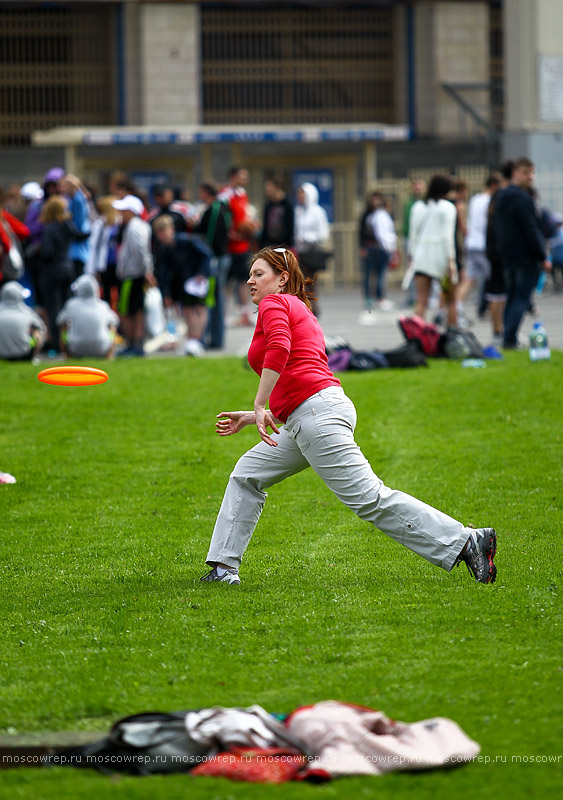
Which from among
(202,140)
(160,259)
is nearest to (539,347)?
(160,259)

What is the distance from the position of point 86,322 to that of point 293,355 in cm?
786

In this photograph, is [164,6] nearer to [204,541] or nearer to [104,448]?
[104,448]

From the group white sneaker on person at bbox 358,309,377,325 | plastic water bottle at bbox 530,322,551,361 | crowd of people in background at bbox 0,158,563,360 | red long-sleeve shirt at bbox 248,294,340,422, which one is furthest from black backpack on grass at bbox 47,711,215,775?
white sneaker on person at bbox 358,309,377,325

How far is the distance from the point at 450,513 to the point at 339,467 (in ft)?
5.72

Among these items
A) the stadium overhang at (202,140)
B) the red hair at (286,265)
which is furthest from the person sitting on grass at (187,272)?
the stadium overhang at (202,140)

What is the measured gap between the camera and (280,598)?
215 inches

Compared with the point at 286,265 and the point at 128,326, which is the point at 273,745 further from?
the point at 128,326

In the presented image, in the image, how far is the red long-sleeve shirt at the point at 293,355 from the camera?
5.38 meters

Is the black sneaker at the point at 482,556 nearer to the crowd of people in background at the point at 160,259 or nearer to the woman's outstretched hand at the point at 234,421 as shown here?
the woman's outstretched hand at the point at 234,421

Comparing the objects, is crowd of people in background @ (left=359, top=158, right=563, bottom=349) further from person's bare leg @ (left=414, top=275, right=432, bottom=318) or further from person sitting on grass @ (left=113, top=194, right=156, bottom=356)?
person sitting on grass @ (left=113, top=194, right=156, bottom=356)

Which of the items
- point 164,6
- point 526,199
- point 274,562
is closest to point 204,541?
point 274,562

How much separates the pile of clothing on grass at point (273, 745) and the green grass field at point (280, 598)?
51 mm

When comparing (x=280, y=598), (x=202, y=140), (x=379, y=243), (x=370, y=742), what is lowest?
(x=280, y=598)

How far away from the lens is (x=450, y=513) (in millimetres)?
6930
